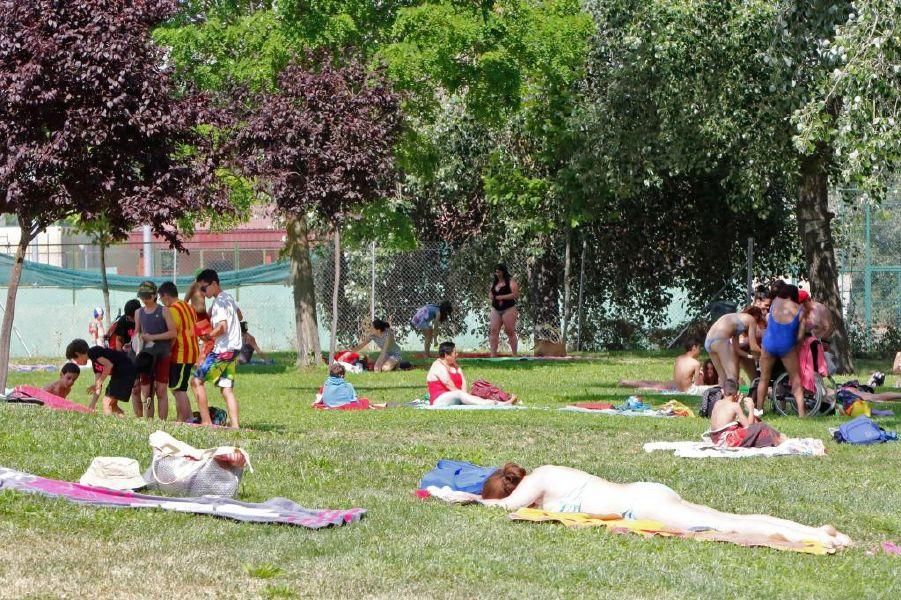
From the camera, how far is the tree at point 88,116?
49.0 ft

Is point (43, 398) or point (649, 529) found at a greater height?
point (43, 398)

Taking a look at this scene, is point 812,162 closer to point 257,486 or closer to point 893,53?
point 893,53

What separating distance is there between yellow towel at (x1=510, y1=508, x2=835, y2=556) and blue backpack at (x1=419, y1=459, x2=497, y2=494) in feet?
2.97

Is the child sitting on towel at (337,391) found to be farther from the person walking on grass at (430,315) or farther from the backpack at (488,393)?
the person walking on grass at (430,315)

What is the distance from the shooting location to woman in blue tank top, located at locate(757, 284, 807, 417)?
1680 cm

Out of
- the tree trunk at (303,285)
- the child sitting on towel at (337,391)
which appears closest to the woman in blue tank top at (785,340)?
the child sitting on towel at (337,391)

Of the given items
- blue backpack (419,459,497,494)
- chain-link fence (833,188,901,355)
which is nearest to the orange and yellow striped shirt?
blue backpack (419,459,497,494)

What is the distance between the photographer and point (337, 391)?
18.2 meters

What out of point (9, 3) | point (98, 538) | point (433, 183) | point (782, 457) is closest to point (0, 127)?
point (9, 3)

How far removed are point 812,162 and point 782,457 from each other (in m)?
12.2

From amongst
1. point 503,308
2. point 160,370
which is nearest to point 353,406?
point 160,370

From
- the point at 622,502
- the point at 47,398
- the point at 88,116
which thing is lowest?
the point at 622,502

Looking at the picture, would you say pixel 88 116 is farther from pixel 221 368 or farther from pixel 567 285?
pixel 567 285

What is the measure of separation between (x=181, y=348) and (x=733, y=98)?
1123cm
